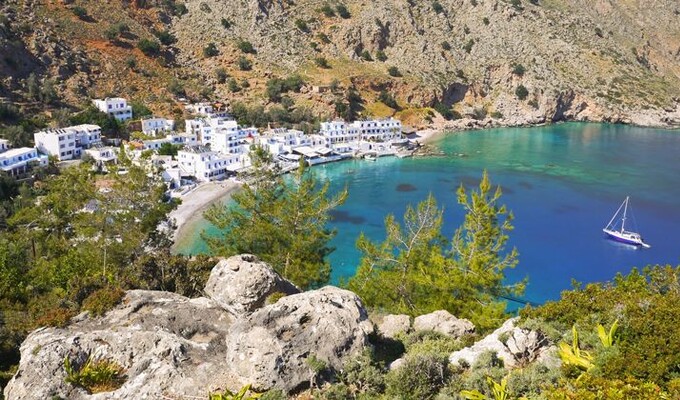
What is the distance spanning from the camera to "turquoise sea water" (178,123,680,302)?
4050cm

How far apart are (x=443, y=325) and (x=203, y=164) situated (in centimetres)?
4859

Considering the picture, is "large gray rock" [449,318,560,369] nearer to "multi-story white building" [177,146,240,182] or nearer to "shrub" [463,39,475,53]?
"multi-story white building" [177,146,240,182]

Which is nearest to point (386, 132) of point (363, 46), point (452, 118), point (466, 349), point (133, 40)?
point (452, 118)

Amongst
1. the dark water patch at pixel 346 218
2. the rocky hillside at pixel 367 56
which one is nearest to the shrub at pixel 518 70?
the rocky hillside at pixel 367 56

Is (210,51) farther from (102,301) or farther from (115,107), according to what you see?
(102,301)

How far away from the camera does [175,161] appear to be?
59.4 metres

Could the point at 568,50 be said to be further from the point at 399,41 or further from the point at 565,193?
the point at 565,193

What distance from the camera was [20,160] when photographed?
5150 centimetres

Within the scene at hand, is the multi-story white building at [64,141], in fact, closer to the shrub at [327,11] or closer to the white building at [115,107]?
the white building at [115,107]

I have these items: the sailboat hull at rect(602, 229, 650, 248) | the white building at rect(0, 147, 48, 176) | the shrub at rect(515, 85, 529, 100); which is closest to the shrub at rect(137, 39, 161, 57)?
the white building at rect(0, 147, 48, 176)

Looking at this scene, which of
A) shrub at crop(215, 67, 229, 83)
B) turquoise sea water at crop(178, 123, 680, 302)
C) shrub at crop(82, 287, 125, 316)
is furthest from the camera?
shrub at crop(215, 67, 229, 83)

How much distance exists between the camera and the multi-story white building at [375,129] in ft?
262

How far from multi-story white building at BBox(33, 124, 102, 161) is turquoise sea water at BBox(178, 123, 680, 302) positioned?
23.4 metres

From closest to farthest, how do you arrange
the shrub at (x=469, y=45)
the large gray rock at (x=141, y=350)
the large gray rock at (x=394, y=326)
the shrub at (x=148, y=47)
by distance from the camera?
the large gray rock at (x=141, y=350) < the large gray rock at (x=394, y=326) < the shrub at (x=148, y=47) < the shrub at (x=469, y=45)
